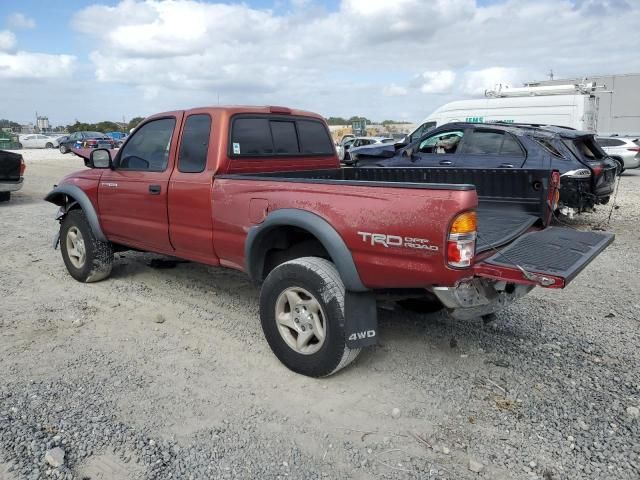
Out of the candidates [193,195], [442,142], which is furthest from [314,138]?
[442,142]

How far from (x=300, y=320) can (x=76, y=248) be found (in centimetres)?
341

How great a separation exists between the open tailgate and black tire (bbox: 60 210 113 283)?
4143mm

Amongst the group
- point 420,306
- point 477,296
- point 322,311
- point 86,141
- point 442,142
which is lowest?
point 420,306

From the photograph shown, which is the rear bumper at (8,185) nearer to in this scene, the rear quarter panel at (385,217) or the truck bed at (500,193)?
the truck bed at (500,193)

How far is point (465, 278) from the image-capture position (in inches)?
116

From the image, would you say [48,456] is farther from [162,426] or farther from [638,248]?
[638,248]

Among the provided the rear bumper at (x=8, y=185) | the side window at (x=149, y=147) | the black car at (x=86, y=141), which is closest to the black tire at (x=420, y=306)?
the side window at (x=149, y=147)

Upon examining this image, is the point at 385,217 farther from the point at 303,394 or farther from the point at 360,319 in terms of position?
the point at 303,394

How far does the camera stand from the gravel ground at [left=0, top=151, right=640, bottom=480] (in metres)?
2.74

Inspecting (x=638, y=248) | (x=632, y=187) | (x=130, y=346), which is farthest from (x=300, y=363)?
(x=632, y=187)

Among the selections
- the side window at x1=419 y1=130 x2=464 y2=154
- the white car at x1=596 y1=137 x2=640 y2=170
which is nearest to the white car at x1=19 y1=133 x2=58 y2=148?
the white car at x1=596 y1=137 x2=640 y2=170

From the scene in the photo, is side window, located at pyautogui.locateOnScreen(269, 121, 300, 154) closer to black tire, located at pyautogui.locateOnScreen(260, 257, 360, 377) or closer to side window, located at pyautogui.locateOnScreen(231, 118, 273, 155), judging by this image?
side window, located at pyautogui.locateOnScreen(231, 118, 273, 155)

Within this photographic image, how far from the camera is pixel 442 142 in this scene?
382 inches

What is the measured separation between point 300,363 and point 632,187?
50.0 ft
